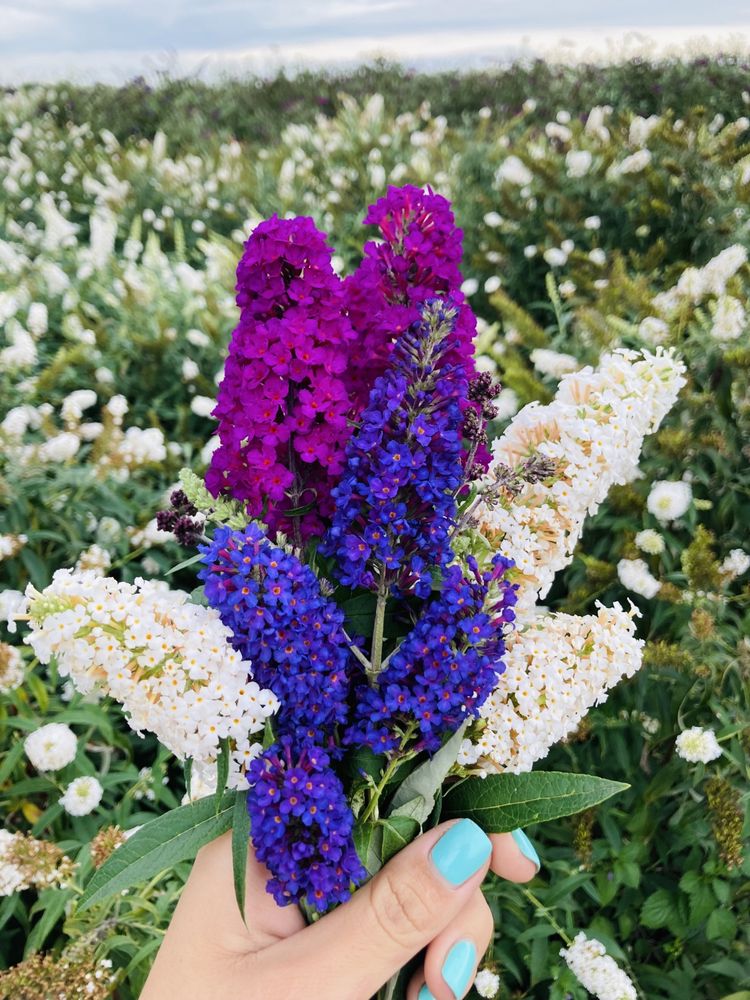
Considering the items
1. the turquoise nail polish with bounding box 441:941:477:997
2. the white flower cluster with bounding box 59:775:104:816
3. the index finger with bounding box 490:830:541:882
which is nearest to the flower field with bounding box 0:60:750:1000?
the white flower cluster with bounding box 59:775:104:816

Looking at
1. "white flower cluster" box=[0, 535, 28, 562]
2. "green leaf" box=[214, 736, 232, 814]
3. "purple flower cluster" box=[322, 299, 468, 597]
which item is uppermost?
"purple flower cluster" box=[322, 299, 468, 597]

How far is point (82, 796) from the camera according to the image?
7.79 ft

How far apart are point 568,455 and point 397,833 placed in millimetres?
614

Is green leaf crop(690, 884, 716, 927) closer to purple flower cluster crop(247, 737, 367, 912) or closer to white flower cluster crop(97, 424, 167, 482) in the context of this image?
purple flower cluster crop(247, 737, 367, 912)

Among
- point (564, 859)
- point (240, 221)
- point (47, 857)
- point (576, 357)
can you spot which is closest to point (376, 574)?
point (47, 857)

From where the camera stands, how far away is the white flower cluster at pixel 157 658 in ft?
3.61

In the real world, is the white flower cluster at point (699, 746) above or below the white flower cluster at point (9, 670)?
below

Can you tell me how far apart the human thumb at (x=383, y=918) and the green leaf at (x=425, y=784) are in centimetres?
6

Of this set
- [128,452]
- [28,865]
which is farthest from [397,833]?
[128,452]

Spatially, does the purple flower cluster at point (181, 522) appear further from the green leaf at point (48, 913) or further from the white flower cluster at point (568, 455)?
the green leaf at point (48, 913)

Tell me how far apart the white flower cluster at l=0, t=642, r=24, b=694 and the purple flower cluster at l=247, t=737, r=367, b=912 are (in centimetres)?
143

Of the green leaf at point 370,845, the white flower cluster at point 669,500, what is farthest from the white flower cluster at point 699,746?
the green leaf at point 370,845

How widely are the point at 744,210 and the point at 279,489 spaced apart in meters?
4.34

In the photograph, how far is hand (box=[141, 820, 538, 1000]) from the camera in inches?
51.8
